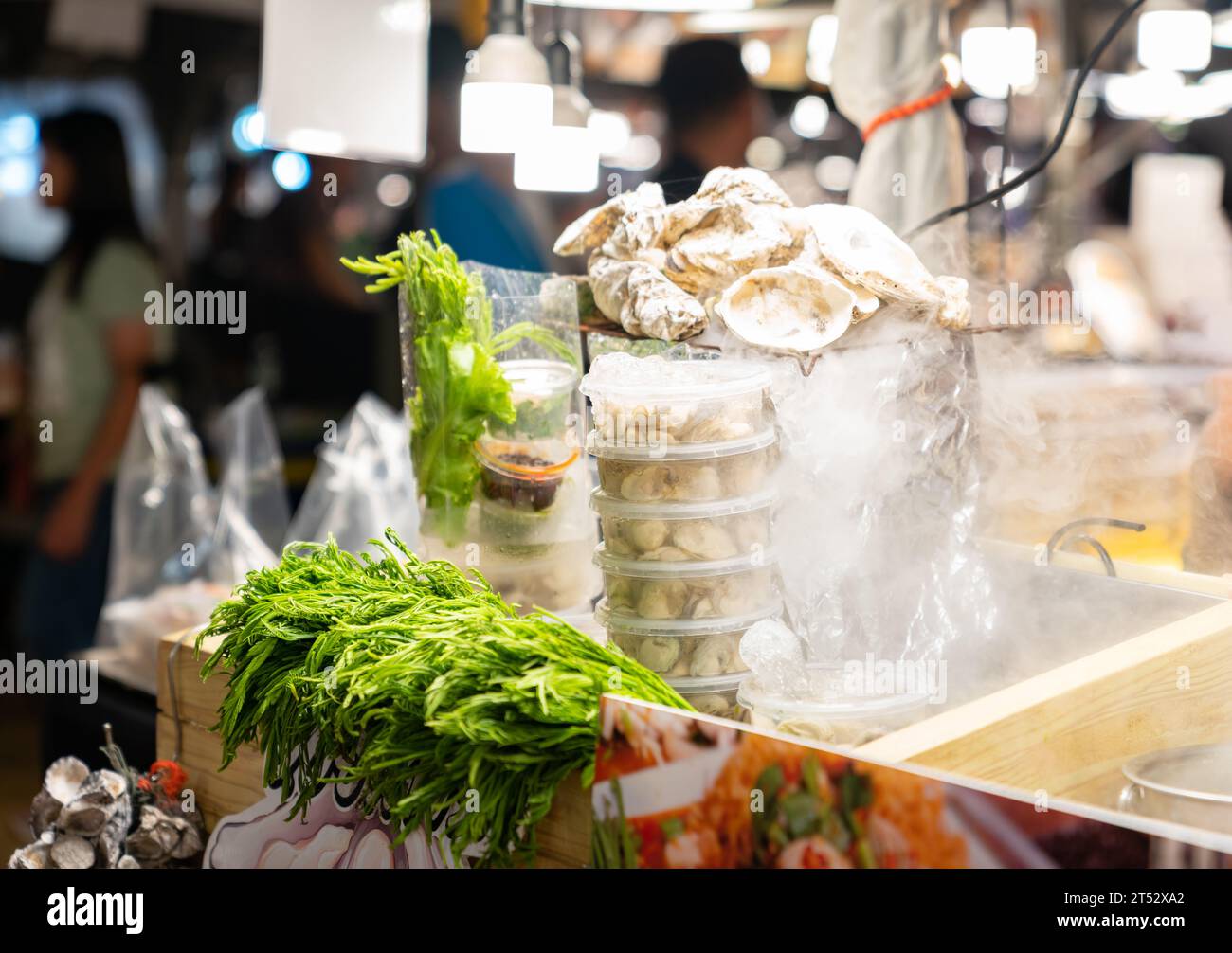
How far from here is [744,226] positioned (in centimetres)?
154

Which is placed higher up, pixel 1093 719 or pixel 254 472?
pixel 254 472

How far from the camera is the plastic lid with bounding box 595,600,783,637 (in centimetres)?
143

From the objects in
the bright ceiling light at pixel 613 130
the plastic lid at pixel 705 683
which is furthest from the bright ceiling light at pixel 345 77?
the bright ceiling light at pixel 613 130

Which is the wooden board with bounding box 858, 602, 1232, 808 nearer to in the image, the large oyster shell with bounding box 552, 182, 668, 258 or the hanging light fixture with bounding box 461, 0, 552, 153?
the large oyster shell with bounding box 552, 182, 668, 258

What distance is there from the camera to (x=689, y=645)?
1.44 m

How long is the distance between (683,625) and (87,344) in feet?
8.11

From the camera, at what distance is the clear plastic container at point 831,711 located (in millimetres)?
1266

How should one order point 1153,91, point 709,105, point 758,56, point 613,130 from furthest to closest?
point 758,56 < point 613,130 < point 1153,91 < point 709,105

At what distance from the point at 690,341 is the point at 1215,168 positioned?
583cm

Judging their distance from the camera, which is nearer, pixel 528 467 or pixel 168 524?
pixel 528 467

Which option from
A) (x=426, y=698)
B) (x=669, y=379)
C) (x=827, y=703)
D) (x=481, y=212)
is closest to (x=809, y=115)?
(x=481, y=212)

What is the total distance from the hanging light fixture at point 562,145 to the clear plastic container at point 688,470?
0.89 metres

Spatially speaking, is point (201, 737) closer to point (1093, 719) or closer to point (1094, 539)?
point (1093, 719)

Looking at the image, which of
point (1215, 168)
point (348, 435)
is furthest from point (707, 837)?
point (1215, 168)
